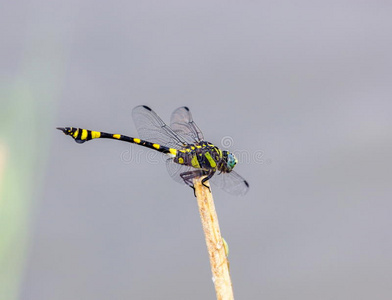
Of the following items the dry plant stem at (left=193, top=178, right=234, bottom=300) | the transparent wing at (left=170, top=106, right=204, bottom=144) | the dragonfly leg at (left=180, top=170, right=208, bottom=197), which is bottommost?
the dry plant stem at (left=193, top=178, right=234, bottom=300)

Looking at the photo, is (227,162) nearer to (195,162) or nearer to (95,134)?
(195,162)

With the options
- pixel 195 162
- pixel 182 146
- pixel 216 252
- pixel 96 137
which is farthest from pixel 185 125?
pixel 216 252

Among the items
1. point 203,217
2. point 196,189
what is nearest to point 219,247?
point 203,217

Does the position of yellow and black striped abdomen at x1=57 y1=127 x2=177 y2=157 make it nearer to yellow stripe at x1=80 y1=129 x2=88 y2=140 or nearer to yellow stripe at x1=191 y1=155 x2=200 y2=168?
yellow stripe at x1=80 y1=129 x2=88 y2=140

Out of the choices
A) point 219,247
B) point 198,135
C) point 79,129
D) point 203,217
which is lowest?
point 219,247

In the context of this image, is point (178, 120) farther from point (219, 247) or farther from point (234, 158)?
point (219, 247)

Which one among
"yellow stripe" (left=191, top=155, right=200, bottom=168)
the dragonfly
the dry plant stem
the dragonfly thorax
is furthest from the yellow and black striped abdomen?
the dry plant stem
